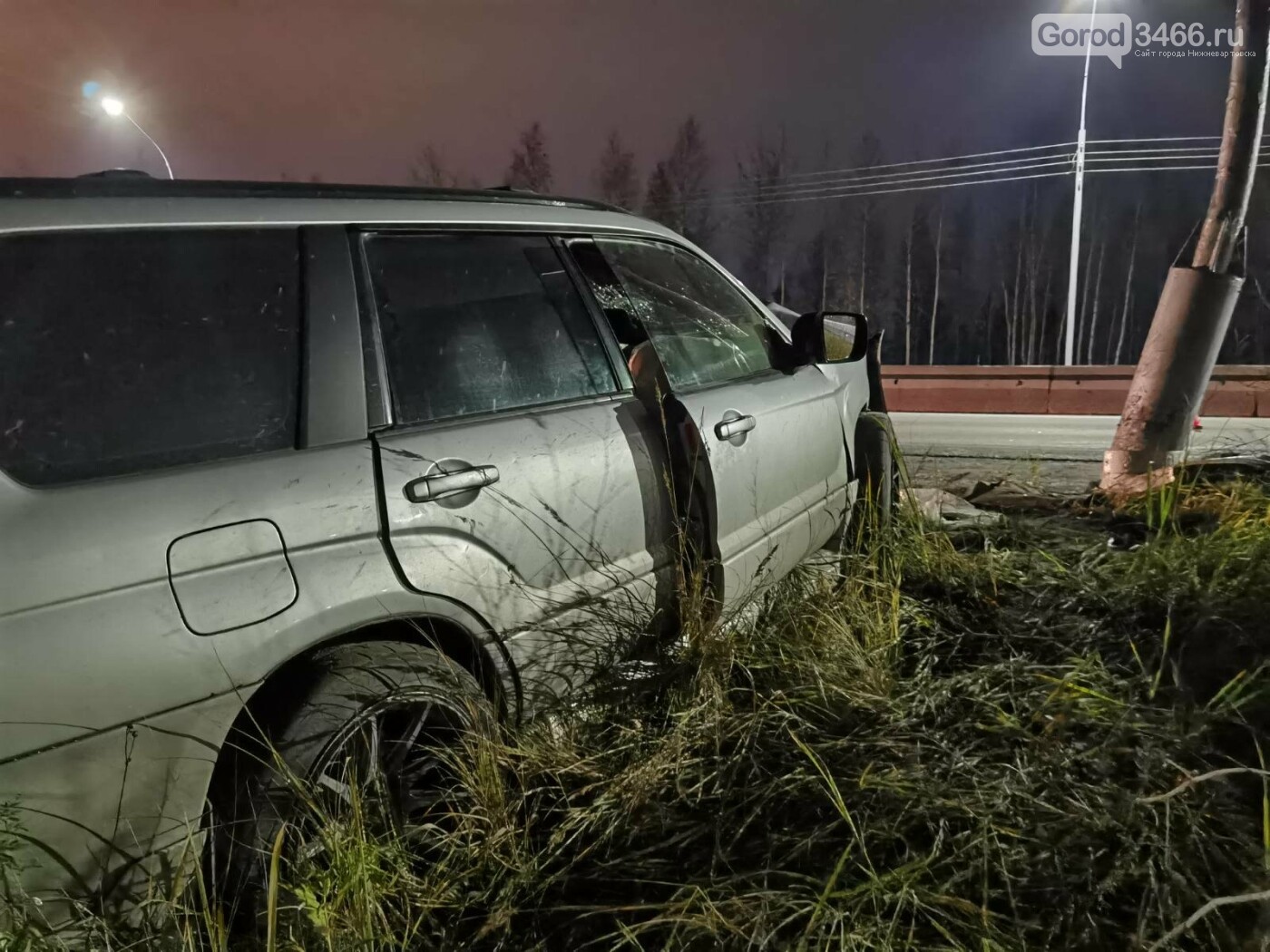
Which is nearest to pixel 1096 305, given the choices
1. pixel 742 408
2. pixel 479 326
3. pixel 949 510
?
pixel 949 510

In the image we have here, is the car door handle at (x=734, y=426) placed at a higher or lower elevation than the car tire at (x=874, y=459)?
higher

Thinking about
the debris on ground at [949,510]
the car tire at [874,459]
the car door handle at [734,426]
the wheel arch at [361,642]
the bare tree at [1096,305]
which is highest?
the car door handle at [734,426]

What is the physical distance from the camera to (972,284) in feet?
124

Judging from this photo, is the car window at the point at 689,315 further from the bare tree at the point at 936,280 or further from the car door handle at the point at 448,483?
the bare tree at the point at 936,280

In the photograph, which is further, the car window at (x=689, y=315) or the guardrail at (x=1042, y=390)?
the guardrail at (x=1042, y=390)

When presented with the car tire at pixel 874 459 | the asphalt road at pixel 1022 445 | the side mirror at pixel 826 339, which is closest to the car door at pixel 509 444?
the side mirror at pixel 826 339

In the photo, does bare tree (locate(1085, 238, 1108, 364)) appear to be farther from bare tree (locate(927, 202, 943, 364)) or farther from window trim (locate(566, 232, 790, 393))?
window trim (locate(566, 232, 790, 393))

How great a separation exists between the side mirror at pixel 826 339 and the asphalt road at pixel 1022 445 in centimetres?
141

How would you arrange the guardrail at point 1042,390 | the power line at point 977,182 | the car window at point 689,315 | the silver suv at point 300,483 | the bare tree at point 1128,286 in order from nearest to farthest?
the silver suv at point 300,483 → the car window at point 689,315 → the guardrail at point 1042,390 → the power line at point 977,182 → the bare tree at point 1128,286

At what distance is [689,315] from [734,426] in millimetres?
759

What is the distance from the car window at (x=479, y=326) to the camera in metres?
2.23

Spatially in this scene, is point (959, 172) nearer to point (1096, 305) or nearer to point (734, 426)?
point (1096, 305)

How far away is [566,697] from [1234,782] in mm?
1709

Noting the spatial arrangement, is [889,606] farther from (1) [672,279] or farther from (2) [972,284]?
(2) [972,284]
